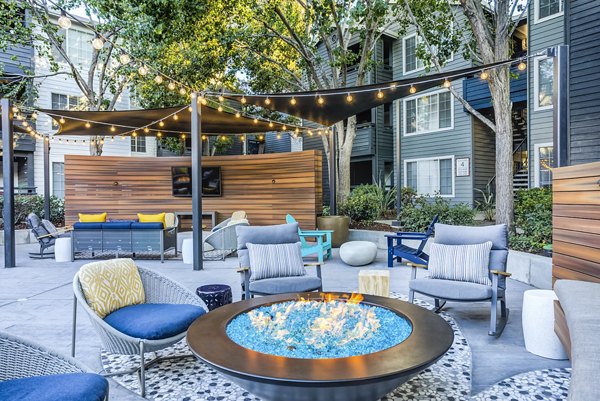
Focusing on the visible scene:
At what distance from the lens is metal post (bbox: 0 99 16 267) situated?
660 cm

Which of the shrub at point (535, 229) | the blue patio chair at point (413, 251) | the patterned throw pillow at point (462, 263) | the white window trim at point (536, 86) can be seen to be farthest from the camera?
the white window trim at point (536, 86)

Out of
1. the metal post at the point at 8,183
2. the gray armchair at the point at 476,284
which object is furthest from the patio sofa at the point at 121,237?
the gray armchair at the point at 476,284

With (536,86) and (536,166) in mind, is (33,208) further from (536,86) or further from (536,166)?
(536,86)

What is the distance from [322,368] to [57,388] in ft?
3.72

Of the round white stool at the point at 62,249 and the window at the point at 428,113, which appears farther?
the window at the point at 428,113

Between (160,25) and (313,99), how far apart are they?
4338mm

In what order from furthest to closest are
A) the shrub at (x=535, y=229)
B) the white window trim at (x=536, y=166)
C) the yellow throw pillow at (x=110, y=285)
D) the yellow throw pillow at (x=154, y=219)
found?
the white window trim at (x=536, y=166)
the yellow throw pillow at (x=154, y=219)
the shrub at (x=535, y=229)
the yellow throw pillow at (x=110, y=285)

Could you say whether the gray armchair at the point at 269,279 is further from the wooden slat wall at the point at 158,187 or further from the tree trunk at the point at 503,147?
the wooden slat wall at the point at 158,187

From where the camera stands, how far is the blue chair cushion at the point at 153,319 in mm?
2523

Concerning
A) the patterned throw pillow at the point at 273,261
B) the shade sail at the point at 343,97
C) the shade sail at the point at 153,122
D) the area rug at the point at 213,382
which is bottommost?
the area rug at the point at 213,382

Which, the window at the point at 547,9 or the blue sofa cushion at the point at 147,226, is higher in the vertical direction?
the window at the point at 547,9

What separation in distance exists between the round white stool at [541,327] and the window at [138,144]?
1516 cm

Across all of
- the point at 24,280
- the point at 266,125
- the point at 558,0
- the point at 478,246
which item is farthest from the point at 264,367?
the point at 558,0

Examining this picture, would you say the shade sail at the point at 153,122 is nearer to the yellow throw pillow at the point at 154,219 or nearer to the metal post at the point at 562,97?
the yellow throw pillow at the point at 154,219
